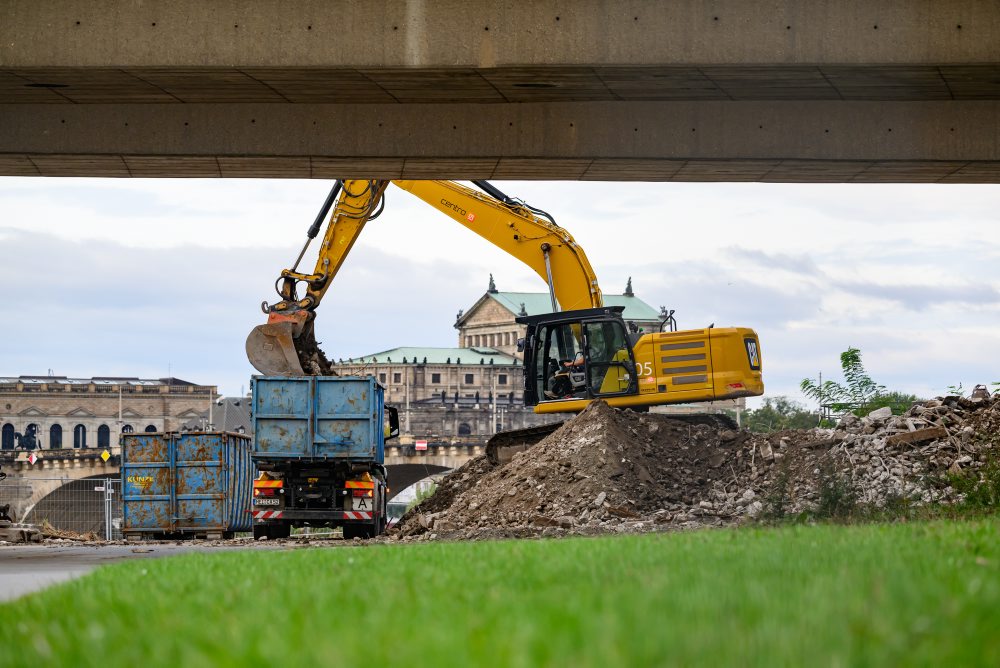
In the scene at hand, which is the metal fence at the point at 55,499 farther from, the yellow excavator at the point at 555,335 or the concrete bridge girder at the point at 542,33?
the concrete bridge girder at the point at 542,33

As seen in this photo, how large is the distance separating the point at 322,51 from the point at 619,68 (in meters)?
3.84

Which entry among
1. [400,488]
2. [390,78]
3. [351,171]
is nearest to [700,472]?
[351,171]

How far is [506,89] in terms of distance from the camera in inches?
719

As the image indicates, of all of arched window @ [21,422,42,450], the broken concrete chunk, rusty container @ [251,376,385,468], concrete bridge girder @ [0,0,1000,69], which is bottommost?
the broken concrete chunk

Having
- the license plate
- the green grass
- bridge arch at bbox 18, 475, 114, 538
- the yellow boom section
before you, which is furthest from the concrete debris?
bridge arch at bbox 18, 475, 114, 538

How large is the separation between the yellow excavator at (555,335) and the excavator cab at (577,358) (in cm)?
2

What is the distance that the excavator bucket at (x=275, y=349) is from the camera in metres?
28.6

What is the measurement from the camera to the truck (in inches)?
1104

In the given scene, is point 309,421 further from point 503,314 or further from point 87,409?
point 503,314

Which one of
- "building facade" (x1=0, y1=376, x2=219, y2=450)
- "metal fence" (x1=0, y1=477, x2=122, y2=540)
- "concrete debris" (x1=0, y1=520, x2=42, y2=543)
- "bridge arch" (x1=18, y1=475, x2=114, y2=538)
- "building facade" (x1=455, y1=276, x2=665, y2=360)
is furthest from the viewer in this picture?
"building facade" (x1=455, y1=276, x2=665, y2=360)

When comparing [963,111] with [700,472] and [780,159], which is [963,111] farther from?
[700,472]

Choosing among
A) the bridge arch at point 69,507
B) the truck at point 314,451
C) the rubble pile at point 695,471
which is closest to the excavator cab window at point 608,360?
the rubble pile at point 695,471

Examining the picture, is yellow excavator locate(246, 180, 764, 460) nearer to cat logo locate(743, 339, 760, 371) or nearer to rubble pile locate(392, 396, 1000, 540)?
cat logo locate(743, 339, 760, 371)

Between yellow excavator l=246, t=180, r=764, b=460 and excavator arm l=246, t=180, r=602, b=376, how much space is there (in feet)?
0.07
